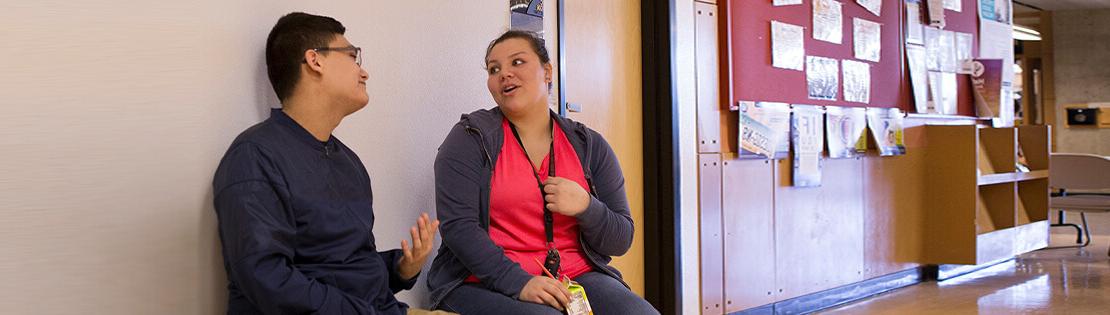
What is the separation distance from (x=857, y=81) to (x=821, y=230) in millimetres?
776

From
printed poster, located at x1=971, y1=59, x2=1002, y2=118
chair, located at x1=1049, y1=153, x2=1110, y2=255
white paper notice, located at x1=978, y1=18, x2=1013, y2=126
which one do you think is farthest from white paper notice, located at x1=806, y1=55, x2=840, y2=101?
chair, located at x1=1049, y1=153, x2=1110, y2=255

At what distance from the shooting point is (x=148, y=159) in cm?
→ 194

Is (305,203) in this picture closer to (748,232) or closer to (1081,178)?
(748,232)

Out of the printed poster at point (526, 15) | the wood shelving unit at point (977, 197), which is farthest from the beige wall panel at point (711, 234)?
the wood shelving unit at point (977, 197)

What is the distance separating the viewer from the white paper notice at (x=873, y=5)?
16.6 ft

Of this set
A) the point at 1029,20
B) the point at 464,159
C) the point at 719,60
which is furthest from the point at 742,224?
the point at 1029,20

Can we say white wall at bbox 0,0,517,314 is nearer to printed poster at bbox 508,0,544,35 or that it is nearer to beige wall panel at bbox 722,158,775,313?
printed poster at bbox 508,0,544,35

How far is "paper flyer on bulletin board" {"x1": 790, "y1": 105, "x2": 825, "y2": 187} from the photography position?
4500 mm

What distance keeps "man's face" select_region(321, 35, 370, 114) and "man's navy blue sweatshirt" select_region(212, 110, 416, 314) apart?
10 cm

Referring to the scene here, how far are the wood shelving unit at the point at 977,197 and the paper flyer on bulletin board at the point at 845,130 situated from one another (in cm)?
81

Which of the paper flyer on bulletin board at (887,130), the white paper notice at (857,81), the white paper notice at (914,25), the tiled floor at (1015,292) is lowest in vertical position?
the tiled floor at (1015,292)

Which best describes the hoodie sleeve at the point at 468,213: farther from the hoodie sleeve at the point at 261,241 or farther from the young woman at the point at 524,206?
the hoodie sleeve at the point at 261,241

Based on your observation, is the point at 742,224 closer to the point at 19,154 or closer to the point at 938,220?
the point at 938,220

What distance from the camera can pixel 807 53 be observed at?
4566 millimetres
